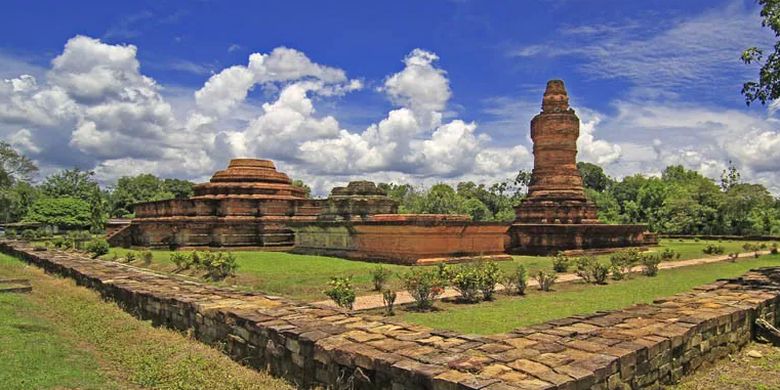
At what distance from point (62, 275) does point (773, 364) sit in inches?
500

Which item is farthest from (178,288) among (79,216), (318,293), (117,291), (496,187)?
(496,187)

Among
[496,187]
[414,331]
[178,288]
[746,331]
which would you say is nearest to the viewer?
[414,331]

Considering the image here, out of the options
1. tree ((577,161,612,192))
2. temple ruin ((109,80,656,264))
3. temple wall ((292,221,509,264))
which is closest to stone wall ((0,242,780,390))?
temple wall ((292,221,509,264))

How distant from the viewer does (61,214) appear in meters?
38.9

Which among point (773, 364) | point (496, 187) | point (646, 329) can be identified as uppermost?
point (496, 187)

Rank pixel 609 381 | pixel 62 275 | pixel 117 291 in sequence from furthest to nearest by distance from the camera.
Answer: pixel 62 275 < pixel 117 291 < pixel 609 381

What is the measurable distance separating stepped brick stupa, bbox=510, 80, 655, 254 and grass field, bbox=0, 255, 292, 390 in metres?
14.1

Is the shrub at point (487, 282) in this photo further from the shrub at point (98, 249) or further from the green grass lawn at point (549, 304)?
the shrub at point (98, 249)

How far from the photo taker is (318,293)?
9250mm

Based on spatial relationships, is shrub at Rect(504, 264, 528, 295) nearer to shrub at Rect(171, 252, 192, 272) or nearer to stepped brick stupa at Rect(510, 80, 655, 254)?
shrub at Rect(171, 252, 192, 272)

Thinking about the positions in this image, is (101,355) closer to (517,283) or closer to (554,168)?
(517,283)

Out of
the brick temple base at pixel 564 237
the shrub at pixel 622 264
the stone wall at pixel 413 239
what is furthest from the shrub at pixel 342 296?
the brick temple base at pixel 564 237

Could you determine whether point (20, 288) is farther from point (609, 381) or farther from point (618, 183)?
point (618, 183)

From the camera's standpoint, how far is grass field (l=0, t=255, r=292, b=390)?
15.1 ft
